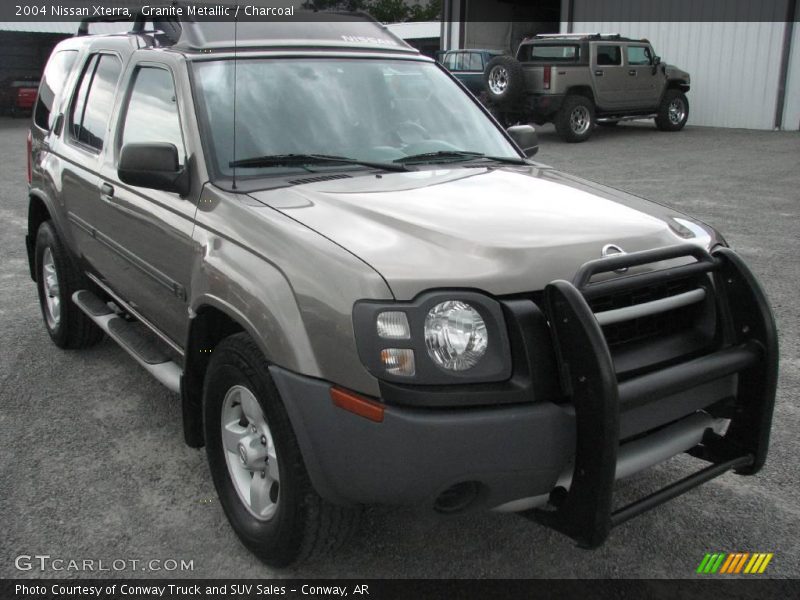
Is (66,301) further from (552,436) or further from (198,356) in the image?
(552,436)

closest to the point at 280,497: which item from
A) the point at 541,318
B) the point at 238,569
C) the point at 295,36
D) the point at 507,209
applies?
the point at 238,569

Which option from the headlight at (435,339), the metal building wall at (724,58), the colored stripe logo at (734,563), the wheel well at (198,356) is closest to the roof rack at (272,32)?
the wheel well at (198,356)

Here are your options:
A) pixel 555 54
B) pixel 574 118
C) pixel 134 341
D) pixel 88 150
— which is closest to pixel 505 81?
pixel 555 54

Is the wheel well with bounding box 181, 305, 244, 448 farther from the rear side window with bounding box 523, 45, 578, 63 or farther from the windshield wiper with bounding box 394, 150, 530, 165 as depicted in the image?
the rear side window with bounding box 523, 45, 578, 63

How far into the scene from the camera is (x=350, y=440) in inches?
92.4

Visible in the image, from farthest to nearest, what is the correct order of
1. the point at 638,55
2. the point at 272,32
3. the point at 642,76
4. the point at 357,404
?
the point at 642,76 < the point at 638,55 < the point at 272,32 < the point at 357,404

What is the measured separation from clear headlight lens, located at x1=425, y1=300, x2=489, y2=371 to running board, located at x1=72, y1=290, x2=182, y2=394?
145 cm

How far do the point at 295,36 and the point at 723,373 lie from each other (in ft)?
8.07

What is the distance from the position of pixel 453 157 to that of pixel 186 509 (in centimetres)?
190

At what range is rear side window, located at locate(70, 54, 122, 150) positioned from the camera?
4.30m

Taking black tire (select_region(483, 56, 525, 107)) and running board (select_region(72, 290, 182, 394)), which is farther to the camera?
black tire (select_region(483, 56, 525, 107))

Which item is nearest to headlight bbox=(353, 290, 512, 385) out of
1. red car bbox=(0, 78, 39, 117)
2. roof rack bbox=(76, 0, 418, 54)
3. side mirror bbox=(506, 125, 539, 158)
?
roof rack bbox=(76, 0, 418, 54)

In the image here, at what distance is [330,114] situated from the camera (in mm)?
3570

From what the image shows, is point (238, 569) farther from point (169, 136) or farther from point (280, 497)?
point (169, 136)
